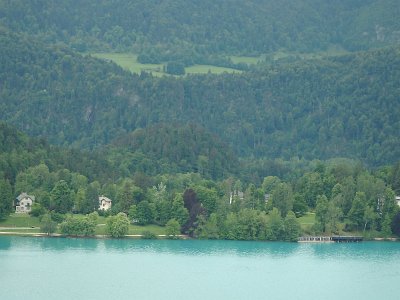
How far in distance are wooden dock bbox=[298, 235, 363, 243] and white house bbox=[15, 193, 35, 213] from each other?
21578 millimetres

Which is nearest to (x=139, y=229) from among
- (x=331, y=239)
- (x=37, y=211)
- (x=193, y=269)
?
(x=37, y=211)

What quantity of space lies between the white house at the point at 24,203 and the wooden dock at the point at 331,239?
21578 mm

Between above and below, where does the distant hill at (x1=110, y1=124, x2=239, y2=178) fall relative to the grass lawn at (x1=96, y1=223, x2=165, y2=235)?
above

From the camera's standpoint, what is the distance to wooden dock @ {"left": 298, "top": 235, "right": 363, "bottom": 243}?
11800 cm

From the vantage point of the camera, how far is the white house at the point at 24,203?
4722 inches

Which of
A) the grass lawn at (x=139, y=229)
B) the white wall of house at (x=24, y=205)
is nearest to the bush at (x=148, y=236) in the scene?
the grass lawn at (x=139, y=229)

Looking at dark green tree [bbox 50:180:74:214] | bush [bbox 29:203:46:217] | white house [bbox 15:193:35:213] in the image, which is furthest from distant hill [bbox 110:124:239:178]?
→ bush [bbox 29:203:46:217]

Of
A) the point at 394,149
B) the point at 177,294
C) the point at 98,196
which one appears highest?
the point at 394,149

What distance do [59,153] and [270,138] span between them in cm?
6602

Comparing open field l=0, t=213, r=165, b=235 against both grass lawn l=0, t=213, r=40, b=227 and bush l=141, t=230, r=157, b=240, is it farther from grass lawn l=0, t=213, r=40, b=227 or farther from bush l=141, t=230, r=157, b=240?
bush l=141, t=230, r=157, b=240

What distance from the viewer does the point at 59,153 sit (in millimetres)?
136250

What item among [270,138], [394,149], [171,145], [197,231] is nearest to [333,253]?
[197,231]

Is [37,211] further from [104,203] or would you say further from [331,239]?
[331,239]

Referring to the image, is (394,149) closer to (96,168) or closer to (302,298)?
(96,168)
